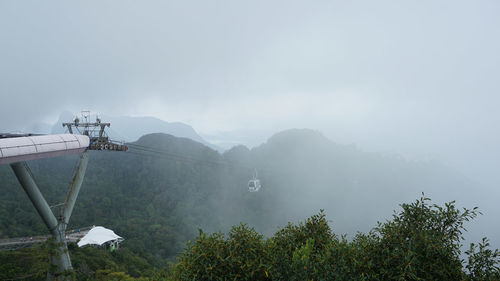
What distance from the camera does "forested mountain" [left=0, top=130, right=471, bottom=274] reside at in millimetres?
36062

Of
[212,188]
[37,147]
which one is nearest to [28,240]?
[37,147]

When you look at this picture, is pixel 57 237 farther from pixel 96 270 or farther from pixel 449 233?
pixel 449 233

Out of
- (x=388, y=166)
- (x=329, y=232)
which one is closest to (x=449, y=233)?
(x=329, y=232)

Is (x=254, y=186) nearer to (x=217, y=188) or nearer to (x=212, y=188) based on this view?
(x=212, y=188)

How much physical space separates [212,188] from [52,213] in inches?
2067

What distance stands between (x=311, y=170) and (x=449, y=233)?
90953mm

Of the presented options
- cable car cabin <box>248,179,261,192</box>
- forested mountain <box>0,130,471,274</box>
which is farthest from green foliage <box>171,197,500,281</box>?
cable car cabin <box>248,179,261,192</box>

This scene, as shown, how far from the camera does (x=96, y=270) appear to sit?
1803 cm

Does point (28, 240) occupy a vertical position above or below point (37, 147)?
below

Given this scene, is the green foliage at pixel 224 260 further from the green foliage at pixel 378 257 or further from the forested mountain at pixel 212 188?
the forested mountain at pixel 212 188

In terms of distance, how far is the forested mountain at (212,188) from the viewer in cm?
A: 3606

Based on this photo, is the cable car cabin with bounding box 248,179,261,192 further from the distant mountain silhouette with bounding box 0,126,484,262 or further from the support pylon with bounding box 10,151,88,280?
the support pylon with bounding box 10,151,88,280

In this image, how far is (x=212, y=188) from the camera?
62688 mm

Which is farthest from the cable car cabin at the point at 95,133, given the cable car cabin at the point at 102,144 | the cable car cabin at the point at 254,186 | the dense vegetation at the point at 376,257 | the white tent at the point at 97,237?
the cable car cabin at the point at 254,186
